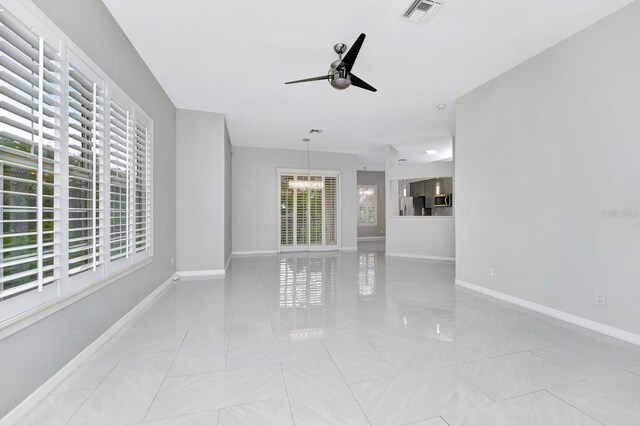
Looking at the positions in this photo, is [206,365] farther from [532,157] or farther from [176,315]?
[532,157]

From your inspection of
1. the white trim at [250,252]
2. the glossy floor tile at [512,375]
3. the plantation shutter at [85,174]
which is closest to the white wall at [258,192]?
the white trim at [250,252]

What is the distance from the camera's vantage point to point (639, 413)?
1567mm

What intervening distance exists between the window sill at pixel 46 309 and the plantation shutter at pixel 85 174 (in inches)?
6.4

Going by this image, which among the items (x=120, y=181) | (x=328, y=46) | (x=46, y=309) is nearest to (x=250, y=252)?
(x=120, y=181)

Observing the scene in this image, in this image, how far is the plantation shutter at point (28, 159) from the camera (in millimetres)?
1431

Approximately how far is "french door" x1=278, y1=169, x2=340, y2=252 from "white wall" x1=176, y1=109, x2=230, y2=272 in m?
2.99

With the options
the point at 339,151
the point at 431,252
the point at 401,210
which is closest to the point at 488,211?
the point at 431,252

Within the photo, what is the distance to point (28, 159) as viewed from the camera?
1.58 meters

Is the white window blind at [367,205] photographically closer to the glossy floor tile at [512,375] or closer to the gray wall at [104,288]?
the gray wall at [104,288]

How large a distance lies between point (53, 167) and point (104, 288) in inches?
47.2

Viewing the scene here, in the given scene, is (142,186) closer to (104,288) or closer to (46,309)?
(104,288)

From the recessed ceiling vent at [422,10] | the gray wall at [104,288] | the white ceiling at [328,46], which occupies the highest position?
the white ceiling at [328,46]

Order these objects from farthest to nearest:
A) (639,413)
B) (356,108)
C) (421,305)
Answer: (356,108)
(421,305)
(639,413)

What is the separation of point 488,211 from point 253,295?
3.42 metres
